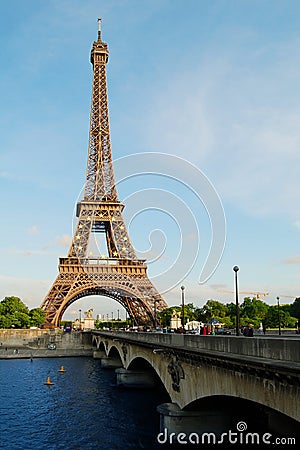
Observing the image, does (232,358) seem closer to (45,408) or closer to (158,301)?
(45,408)

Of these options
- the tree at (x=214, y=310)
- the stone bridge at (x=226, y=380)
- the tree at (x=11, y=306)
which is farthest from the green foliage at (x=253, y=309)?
the stone bridge at (x=226, y=380)

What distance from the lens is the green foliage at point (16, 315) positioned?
11938 cm

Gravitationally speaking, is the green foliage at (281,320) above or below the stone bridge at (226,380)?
above

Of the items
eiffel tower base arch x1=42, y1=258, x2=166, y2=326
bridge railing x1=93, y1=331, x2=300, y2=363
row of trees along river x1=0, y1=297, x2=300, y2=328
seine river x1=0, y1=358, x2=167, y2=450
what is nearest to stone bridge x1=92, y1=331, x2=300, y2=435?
bridge railing x1=93, y1=331, x2=300, y2=363

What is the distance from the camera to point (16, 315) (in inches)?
4798

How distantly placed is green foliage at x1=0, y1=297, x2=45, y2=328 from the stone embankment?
41.0 ft

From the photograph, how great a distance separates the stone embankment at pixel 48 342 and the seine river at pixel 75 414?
115 ft

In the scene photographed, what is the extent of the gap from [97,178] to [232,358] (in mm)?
104264

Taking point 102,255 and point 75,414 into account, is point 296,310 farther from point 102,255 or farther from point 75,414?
point 75,414

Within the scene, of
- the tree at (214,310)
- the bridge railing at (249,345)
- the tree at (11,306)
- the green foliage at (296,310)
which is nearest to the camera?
the bridge railing at (249,345)

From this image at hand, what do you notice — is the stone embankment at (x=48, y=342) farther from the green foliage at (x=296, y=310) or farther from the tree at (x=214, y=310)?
the green foliage at (x=296, y=310)

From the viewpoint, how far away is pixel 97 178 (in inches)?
4744

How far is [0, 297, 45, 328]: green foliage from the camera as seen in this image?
119 meters

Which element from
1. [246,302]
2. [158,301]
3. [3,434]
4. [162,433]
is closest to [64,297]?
[158,301]
